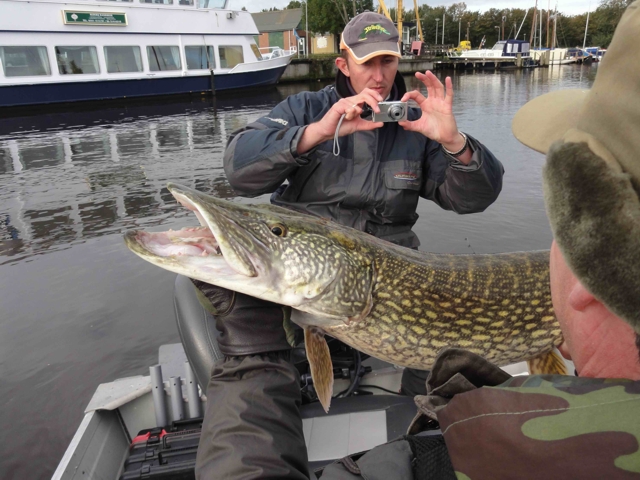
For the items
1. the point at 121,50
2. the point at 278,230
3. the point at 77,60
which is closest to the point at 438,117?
the point at 278,230

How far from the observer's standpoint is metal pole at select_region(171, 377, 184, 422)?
2.39 metres

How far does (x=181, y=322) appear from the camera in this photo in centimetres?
217

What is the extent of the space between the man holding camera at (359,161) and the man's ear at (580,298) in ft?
3.87

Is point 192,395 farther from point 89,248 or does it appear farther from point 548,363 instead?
point 89,248

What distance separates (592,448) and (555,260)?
0.33 meters

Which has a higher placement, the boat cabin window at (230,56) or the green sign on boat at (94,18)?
the green sign on boat at (94,18)

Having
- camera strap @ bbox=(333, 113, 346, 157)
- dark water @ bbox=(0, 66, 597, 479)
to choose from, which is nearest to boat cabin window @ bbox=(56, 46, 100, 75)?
dark water @ bbox=(0, 66, 597, 479)

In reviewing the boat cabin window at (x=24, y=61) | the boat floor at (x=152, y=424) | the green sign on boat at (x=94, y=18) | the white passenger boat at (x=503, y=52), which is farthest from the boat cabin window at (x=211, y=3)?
the white passenger boat at (x=503, y=52)

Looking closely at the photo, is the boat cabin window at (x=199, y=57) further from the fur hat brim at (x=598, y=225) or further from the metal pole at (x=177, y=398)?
the fur hat brim at (x=598, y=225)

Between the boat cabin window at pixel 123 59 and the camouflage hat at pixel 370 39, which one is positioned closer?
the camouflage hat at pixel 370 39

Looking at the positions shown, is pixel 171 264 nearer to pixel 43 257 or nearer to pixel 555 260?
pixel 555 260

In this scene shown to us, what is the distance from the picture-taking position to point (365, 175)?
2.83 meters

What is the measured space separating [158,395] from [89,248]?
145 inches

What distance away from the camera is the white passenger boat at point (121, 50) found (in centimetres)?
1638
